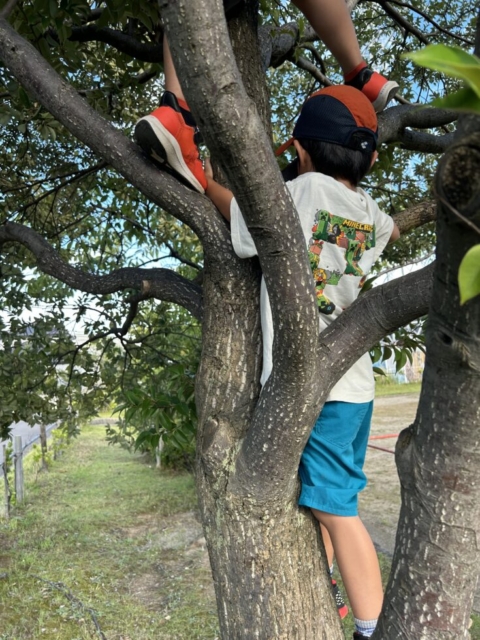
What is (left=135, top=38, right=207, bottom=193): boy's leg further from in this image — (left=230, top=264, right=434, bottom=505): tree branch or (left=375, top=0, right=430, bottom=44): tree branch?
(left=375, top=0, right=430, bottom=44): tree branch

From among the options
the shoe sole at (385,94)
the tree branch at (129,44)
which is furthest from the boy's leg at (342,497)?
the tree branch at (129,44)

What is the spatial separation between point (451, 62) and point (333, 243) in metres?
1.16

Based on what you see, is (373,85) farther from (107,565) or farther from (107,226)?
(107,565)

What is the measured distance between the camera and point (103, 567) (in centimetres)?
514

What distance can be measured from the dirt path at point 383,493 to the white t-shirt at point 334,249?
11.5 ft

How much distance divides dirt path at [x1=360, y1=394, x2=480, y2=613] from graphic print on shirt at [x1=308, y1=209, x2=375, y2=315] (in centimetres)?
360

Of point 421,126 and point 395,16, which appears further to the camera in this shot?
point 395,16

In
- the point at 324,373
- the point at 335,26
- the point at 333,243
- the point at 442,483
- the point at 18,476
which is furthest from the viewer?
the point at 18,476

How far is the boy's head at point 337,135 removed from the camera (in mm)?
1580

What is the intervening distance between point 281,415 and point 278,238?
41 centimetres

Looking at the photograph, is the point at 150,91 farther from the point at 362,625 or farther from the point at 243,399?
the point at 362,625

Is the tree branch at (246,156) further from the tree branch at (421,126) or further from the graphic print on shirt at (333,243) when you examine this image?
the tree branch at (421,126)

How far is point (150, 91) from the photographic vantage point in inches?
194

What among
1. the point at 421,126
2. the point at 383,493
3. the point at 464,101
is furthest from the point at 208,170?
the point at 383,493
